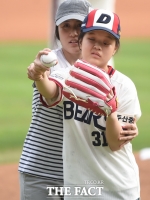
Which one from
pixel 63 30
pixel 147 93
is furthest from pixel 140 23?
pixel 63 30

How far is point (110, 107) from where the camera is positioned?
2.69m

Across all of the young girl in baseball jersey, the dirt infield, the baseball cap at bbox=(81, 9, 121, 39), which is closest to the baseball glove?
the young girl in baseball jersey

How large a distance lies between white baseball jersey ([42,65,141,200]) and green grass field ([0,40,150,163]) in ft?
14.9

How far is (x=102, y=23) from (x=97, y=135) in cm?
55

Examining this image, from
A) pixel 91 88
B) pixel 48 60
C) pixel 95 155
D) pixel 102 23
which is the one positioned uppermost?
pixel 102 23

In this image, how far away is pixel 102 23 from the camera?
2.88 m

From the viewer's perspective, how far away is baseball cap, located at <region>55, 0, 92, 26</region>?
3.27 metres

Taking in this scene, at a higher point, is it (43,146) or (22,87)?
(22,87)

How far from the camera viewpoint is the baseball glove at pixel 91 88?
A: 2697 mm

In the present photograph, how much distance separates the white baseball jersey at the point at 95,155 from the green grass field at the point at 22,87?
453cm

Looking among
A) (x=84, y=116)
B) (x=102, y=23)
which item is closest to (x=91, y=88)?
(x=84, y=116)

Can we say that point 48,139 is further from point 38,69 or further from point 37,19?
point 37,19

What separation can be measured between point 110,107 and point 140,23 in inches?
876

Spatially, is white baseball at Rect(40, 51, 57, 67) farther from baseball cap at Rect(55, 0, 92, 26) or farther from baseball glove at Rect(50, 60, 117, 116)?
baseball cap at Rect(55, 0, 92, 26)
